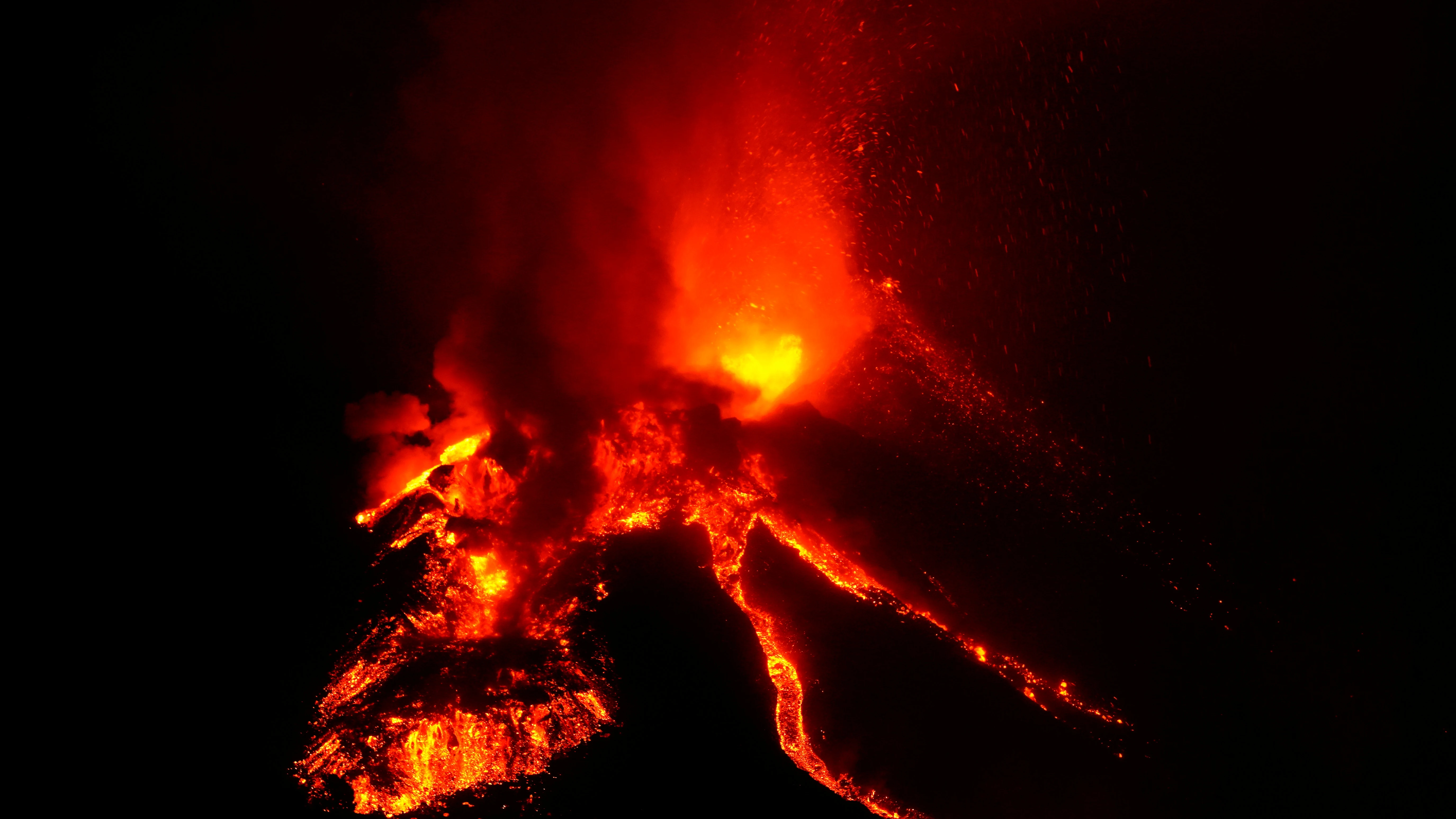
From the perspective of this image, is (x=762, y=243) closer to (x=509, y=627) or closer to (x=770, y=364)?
(x=770, y=364)

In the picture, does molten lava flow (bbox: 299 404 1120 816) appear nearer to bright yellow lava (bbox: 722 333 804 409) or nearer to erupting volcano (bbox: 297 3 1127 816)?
erupting volcano (bbox: 297 3 1127 816)

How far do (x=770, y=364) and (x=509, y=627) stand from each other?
10.7ft

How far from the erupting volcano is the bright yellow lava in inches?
1.0

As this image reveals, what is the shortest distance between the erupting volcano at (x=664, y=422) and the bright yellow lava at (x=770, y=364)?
2cm

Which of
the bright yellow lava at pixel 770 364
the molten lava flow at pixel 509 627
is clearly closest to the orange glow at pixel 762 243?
the bright yellow lava at pixel 770 364

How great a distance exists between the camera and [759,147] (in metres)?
7.32

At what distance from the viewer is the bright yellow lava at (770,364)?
22.3 ft

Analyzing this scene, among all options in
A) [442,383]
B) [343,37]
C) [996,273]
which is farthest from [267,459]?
[996,273]

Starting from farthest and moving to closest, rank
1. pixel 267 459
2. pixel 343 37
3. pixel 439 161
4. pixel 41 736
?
pixel 439 161 < pixel 343 37 < pixel 267 459 < pixel 41 736

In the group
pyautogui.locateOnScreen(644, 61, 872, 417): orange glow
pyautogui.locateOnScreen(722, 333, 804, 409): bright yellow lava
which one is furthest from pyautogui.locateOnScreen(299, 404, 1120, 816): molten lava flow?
pyautogui.locateOnScreen(644, 61, 872, 417): orange glow

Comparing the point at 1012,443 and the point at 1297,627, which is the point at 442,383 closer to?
the point at 1012,443

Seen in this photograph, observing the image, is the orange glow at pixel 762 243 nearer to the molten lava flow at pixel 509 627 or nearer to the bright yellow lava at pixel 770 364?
the bright yellow lava at pixel 770 364

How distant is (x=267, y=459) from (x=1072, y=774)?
6063 mm

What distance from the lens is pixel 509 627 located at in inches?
195
